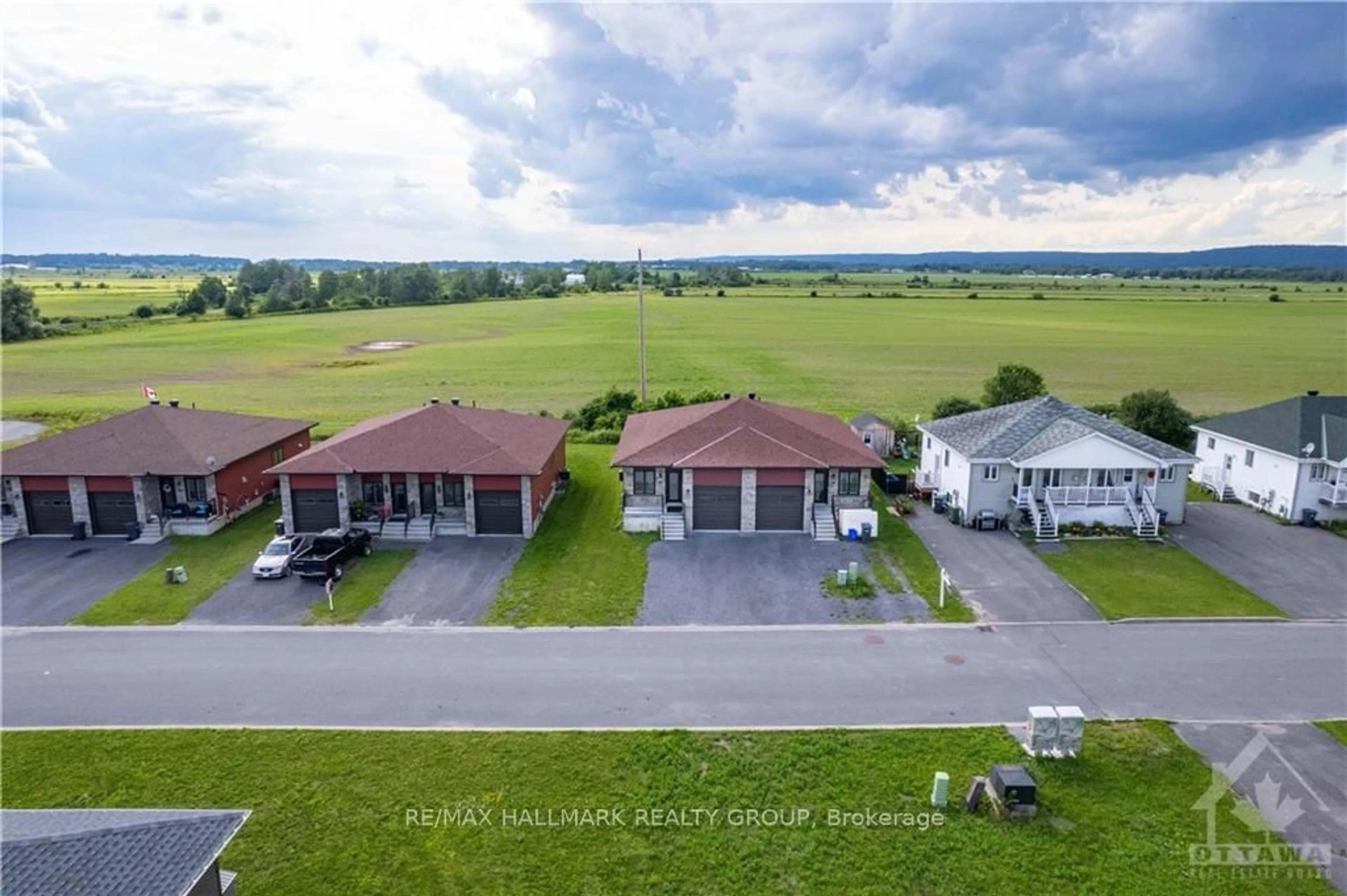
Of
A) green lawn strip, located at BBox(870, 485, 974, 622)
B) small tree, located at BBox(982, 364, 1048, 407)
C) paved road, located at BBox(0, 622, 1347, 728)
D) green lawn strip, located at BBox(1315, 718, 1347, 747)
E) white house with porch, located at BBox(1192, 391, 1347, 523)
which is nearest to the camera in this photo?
green lawn strip, located at BBox(1315, 718, 1347, 747)

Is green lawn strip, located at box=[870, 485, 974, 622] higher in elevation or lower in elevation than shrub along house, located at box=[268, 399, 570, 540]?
lower

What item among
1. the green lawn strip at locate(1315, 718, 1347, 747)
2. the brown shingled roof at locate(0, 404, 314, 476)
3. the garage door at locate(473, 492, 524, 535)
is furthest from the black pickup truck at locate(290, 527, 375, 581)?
the green lawn strip at locate(1315, 718, 1347, 747)

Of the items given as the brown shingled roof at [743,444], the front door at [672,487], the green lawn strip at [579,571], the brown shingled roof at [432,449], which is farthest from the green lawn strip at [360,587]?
the front door at [672,487]

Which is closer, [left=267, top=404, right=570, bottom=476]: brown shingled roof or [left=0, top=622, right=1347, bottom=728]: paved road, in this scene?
[left=0, top=622, right=1347, bottom=728]: paved road

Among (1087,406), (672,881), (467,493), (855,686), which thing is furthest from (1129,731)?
(1087,406)

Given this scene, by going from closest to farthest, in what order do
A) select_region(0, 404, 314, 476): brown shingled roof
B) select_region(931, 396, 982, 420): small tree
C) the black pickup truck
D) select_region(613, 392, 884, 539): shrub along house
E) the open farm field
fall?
the black pickup truck → select_region(613, 392, 884, 539): shrub along house → select_region(0, 404, 314, 476): brown shingled roof → select_region(931, 396, 982, 420): small tree → the open farm field

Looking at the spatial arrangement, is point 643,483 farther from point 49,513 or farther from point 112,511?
point 49,513

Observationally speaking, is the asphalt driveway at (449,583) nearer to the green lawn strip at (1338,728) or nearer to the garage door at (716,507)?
the garage door at (716,507)

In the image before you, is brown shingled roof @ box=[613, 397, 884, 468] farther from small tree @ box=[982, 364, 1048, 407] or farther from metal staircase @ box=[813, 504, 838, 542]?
small tree @ box=[982, 364, 1048, 407]
